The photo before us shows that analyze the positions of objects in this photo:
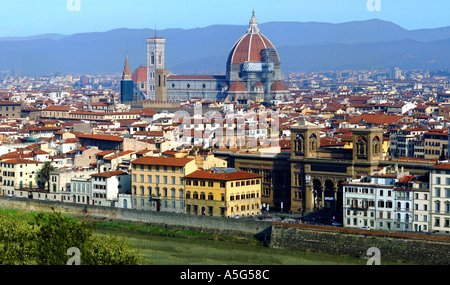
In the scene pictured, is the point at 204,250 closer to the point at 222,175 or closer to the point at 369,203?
the point at 222,175

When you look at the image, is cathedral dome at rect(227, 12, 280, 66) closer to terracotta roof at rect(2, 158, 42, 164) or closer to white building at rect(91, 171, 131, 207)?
terracotta roof at rect(2, 158, 42, 164)

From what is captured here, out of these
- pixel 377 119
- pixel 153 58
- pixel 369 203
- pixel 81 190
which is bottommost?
pixel 81 190

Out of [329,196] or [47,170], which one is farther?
[47,170]

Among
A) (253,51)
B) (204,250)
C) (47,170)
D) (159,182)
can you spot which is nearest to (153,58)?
(253,51)

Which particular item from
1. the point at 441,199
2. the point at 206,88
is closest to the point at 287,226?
the point at 441,199

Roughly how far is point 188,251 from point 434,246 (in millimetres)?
8070

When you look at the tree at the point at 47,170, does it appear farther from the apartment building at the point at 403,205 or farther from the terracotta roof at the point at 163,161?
the apartment building at the point at 403,205

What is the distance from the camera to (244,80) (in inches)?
4771

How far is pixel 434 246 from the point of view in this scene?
30.8m

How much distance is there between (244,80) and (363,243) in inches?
3526

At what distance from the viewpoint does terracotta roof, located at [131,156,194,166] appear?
132 ft

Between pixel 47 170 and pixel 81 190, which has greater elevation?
pixel 47 170

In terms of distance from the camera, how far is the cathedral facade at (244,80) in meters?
119
